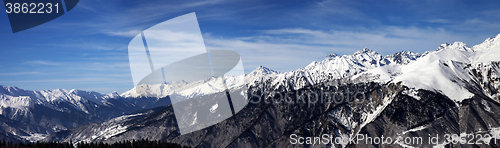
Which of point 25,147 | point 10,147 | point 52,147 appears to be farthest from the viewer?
point 52,147

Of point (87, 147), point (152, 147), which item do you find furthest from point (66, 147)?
point (152, 147)

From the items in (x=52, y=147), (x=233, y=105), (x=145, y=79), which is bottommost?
(x=52, y=147)

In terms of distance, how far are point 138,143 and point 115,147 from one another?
636 cm

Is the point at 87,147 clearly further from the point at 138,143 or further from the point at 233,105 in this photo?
the point at 233,105

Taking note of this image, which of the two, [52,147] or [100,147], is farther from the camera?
[100,147]

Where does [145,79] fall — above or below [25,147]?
above

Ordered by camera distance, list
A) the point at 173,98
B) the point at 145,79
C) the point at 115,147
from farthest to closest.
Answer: the point at 115,147 < the point at 173,98 < the point at 145,79

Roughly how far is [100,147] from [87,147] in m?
3.84

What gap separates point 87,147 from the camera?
256 feet

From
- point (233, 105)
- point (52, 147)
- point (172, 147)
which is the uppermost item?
point (233, 105)

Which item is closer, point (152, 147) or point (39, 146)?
point (39, 146)

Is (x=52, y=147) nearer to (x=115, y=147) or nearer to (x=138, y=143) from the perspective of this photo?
(x=115, y=147)

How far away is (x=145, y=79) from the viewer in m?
20.6

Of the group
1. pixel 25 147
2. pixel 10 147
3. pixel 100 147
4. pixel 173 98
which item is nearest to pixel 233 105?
pixel 173 98
